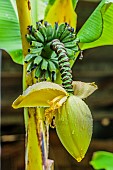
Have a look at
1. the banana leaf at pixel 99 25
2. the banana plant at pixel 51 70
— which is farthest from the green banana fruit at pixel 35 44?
the banana leaf at pixel 99 25

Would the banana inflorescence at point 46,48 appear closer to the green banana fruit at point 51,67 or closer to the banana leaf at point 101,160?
the green banana fruit at point 51,67

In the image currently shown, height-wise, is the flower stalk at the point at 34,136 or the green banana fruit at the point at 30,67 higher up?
the green banana fruit at the point at 30,67

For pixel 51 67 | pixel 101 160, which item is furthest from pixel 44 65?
pixel 101 160

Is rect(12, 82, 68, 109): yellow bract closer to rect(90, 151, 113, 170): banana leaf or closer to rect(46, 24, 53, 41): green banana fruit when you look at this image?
rect(46, 24, 53, 41): green banana fruit

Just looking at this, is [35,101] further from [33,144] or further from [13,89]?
[13,89]

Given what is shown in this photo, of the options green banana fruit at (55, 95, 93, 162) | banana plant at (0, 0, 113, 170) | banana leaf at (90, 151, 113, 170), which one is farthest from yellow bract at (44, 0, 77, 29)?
banana leaf at (90, 151, 113, 170)

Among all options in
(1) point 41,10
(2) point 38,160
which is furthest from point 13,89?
(2) point 38,160

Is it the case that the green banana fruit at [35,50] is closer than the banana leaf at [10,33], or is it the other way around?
the green banana fruit at [35,50]
